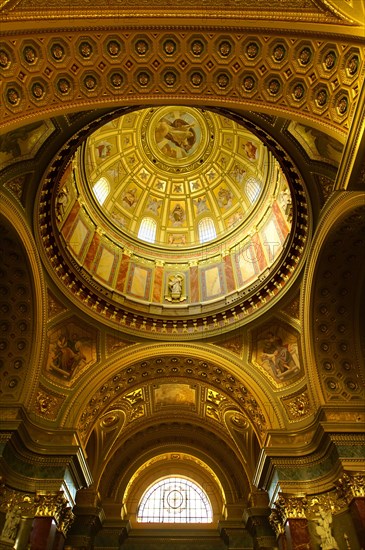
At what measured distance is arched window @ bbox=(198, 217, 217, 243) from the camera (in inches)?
829

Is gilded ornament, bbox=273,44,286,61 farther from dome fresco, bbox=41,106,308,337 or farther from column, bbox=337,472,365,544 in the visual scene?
column, bbox=337,472,365,544

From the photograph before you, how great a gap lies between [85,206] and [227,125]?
7.10m

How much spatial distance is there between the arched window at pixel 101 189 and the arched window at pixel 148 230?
2153 mm

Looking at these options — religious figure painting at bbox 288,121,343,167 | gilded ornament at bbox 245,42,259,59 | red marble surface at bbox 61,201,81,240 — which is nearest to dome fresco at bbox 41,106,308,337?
red marble surface at bbox 61,201,81,240

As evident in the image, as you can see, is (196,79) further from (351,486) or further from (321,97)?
(351,486)

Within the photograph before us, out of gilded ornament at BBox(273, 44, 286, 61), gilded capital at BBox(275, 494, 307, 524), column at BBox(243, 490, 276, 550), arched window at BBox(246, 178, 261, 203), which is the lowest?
gilded capital at BBox(275, 494, 307, 524)

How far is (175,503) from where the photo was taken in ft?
70.2

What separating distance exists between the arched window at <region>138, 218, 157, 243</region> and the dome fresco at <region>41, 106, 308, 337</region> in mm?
51

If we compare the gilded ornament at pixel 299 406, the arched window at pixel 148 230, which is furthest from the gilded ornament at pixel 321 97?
Answer: the arched window at pixel 148 230

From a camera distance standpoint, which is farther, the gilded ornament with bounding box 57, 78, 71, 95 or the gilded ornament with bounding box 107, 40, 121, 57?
the gilded ornament with bounding box 57, 78, 71, 95

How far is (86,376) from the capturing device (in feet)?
55.8

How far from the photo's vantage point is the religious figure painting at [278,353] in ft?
54.6

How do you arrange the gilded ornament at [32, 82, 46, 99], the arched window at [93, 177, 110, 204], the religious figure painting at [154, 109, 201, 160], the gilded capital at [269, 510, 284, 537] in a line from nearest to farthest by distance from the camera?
the gilded ornament at [32, 82, 46, 99], the gilded capital at [269, 510, 284, 537], the arched window at [93, 177, 110, 204], the religious figure painting at [154, 109, 201, 160]

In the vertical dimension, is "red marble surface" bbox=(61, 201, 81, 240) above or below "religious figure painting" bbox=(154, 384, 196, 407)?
above
